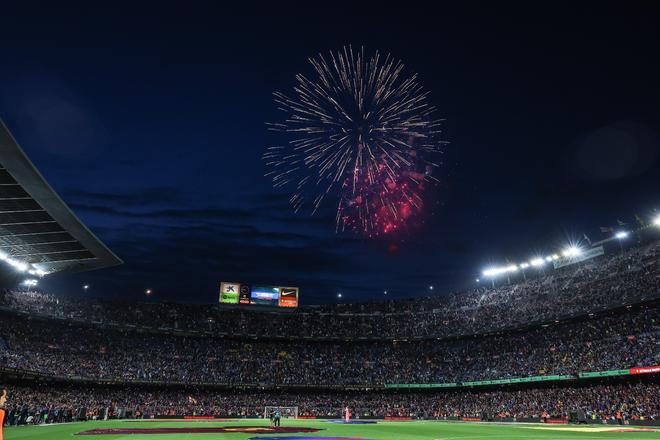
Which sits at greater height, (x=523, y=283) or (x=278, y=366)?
(x=523, y=283)

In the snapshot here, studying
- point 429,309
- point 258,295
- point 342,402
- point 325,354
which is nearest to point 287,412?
point 342,402

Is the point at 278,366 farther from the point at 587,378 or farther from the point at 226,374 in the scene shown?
the point at 587,378

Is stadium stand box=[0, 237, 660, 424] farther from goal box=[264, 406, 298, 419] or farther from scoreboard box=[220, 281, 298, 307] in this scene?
scoreboard box=[220, 281, 298, 307]

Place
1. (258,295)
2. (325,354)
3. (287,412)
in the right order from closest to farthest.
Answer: (287,412) < (258,295) < (325,354)

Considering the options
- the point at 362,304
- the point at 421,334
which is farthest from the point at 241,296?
the point at 421,334

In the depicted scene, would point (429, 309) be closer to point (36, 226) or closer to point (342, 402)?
point (342, 402)

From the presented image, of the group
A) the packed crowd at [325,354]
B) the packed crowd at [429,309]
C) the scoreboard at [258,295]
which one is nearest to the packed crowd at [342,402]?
the packed crowd at [325,354]
